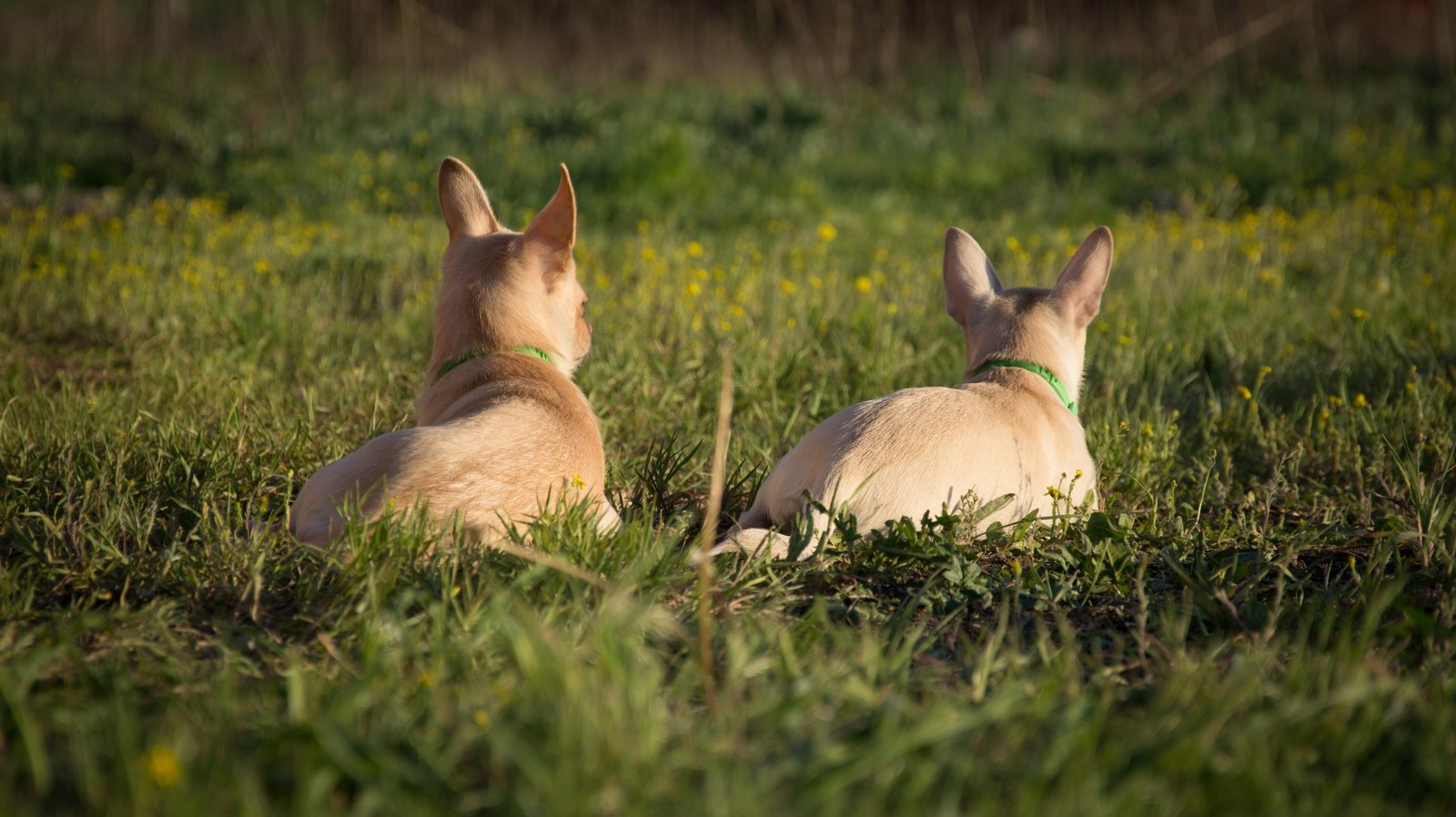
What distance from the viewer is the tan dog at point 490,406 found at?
2.74 meters

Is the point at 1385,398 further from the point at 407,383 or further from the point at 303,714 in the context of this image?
the point at 303,714

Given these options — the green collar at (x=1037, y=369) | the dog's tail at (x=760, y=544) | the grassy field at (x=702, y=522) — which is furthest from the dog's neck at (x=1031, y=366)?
the dog's tail at (x=760, y=544)

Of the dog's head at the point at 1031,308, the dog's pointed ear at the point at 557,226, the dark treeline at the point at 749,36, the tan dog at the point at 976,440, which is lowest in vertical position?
the tan dog at the point at 976,440

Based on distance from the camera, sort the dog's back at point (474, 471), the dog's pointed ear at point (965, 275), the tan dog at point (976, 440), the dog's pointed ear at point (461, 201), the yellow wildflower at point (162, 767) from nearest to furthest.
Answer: the yellow wildflower at point (162, 767)
the dog's back at point (474, 471)
the tan dog at point (976, 440)
the dog's pointed ear at point (461, 201)
the dog's pointed ear at point (965, 275)

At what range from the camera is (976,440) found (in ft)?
10.0

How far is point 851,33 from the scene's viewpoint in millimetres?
12742

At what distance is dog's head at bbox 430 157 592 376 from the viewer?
3381 millimetres

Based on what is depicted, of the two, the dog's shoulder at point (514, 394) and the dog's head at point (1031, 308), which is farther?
the dog's head at point (1031, 308)

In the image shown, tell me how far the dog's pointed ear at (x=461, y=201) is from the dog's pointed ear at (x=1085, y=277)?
6.08 feet

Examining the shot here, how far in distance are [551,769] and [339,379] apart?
288 centimetres

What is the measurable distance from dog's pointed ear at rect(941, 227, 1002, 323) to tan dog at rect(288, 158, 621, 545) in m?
1.21

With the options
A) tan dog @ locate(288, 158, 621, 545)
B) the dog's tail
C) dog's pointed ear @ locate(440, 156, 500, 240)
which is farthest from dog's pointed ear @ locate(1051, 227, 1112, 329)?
dog's pointed ear @ locate(440, 156, 500, 240)

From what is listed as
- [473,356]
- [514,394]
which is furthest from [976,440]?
[473,356]

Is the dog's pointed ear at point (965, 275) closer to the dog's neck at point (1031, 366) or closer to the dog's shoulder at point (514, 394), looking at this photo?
the dog's neck at point (1031, 366)
